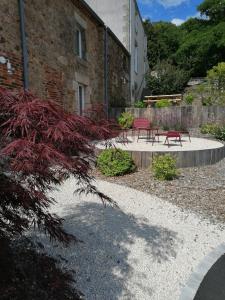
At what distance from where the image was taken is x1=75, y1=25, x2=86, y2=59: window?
410 inches

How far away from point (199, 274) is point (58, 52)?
24.2ft

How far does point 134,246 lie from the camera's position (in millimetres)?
3277

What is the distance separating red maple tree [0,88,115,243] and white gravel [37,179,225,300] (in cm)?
122

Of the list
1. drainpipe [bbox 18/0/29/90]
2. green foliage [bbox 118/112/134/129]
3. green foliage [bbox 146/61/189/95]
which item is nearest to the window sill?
green foliage [bbox 118/112/134/129]

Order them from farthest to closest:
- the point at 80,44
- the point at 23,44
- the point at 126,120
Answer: the point at 126,120 < the point at 80,44 < the point at 23,44

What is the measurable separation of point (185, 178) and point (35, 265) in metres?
4.16

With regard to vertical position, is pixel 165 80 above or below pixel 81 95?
above

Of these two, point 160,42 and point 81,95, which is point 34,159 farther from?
point 160,42

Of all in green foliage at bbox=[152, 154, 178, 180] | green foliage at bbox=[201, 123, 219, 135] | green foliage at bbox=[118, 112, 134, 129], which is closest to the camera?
green foliage at bbox=[152, 154, 178, 180]

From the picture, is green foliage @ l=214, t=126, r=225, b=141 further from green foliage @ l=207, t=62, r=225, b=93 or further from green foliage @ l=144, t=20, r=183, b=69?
green foliage @ l=144, t=20, r=183, b=69

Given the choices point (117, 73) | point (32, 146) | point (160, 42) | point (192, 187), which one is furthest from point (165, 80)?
point (32, 146)

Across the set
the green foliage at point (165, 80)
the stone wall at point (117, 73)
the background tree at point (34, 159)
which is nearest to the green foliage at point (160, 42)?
the green foliage at point (165, 80)

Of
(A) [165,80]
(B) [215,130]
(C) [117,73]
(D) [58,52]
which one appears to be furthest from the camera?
(A) [165,80]

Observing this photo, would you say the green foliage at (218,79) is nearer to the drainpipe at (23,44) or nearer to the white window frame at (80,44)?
the white window frame at (80,44)
